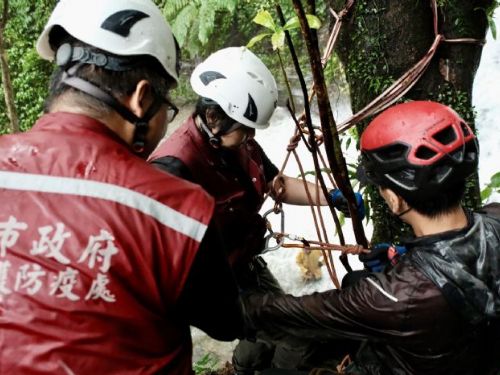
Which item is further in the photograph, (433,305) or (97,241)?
(433,305)

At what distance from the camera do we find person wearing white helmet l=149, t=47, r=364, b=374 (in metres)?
2.69

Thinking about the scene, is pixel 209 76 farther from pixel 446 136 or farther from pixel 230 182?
pixel 446 136

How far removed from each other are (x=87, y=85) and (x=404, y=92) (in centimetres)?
158

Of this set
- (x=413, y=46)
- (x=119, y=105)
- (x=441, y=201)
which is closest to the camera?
(x=119, y=105)

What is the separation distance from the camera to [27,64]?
9961 millimetres

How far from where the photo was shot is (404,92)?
7.91 ft

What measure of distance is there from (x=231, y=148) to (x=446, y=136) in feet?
4.36

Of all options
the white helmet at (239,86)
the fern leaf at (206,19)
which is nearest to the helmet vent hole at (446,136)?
the white helmet at (239,86)

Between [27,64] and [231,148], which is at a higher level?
[231,148]

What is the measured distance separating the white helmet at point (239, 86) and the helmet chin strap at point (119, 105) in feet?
3.76

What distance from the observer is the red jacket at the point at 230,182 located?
2664 millimetres

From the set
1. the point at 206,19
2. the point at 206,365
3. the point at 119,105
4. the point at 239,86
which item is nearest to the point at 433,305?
the point at 119,105

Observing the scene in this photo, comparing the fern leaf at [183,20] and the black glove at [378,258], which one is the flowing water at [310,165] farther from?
the black glove at [378,258]

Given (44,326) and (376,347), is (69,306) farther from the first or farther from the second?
(376,347)
